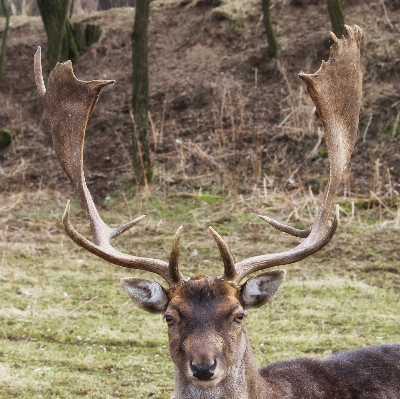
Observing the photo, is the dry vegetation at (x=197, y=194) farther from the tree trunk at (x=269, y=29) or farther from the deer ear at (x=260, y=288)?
the deer ear at (x=260, y=288)

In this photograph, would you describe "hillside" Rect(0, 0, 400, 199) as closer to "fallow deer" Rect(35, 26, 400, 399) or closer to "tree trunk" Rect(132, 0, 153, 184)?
"tree trunk" Rect(132, 0, 153, 184)

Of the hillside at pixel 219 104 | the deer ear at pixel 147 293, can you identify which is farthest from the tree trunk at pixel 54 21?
the deer ear at pixel 147 293

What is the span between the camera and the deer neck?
13.9 feet

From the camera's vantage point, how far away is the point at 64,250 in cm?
1006

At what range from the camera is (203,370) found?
3947 millimetres

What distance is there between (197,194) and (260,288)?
7390mm

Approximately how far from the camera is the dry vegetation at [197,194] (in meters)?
7.00

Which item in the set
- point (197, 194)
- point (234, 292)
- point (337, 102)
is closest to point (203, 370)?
point (234, 292)

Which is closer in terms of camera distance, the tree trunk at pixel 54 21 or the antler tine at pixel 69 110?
the antler tine at pixel 69 110

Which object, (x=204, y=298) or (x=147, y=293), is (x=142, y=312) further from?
(x=204, y=298)

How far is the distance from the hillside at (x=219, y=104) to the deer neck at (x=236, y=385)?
679cm

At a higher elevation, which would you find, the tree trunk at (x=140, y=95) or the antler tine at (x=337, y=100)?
the antler tine at (x=337, y=100)

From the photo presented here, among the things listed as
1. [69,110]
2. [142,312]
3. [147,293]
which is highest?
[69,110]

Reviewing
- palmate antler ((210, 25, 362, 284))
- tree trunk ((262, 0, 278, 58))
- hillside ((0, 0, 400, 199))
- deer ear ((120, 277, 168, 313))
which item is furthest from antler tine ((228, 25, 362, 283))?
tree trunk ((262, 0, 278, 58))
